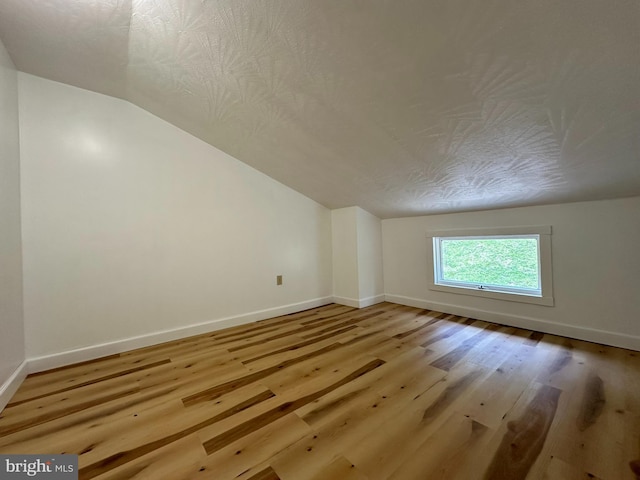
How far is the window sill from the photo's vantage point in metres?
2.16

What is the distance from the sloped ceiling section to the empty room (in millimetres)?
11

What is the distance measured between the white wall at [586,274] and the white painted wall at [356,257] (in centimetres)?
103

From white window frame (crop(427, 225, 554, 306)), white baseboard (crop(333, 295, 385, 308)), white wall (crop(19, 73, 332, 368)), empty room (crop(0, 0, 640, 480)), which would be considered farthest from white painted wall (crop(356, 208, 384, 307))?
white wall (crop(19, 73, 332, 368))

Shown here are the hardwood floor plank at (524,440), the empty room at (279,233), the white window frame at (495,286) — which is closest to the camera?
the hardwood floor plank at (524,440)

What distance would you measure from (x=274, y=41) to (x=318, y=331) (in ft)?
6.97

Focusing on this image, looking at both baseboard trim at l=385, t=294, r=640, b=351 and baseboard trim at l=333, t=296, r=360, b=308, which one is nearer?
baseboard trim at l=385, t=294, r=640, b=351

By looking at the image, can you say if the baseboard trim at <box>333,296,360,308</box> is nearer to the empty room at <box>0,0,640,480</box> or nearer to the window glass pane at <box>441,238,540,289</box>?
the empty room at <box>0,0,640,480</box>

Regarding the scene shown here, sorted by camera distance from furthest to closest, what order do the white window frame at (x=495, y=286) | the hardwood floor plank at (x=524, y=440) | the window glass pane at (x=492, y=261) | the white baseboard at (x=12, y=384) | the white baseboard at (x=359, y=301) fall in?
1. the white baseboard at (x=359, y=301)
2. the window glass pane at (x=492, y=261)
3. the white window frame at (x=495, y=286)
4. the white baseboard at (x=12, y=384)
5. the hardwood floor plank at (x=524, y=440)

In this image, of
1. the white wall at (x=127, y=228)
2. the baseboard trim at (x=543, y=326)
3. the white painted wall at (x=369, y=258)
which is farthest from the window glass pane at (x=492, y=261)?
the white wall at (x=127, y=228)

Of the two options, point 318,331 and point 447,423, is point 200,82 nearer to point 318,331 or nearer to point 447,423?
point 318,331

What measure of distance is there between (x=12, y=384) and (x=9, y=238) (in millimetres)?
812

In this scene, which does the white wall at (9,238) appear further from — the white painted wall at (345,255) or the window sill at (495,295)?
the window sill at (495,295)

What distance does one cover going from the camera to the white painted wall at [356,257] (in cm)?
309

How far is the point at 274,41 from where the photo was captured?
4.12 feet
